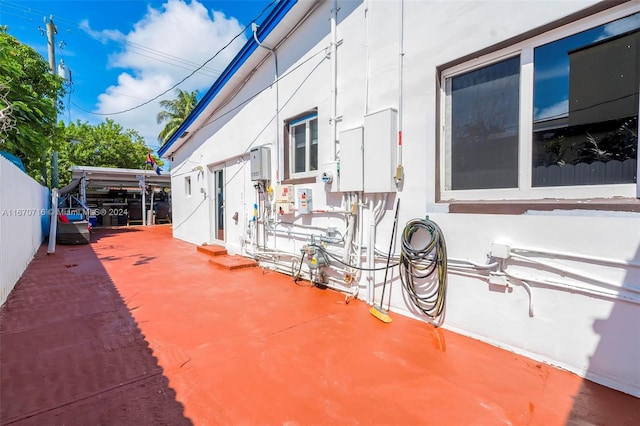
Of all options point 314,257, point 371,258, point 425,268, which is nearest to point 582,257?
point 425,268

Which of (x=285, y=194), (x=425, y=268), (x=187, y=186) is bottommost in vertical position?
(x=425, y=268)

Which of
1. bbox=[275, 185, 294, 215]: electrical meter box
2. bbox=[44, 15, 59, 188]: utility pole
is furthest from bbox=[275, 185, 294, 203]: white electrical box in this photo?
bbox=[44, 15, 59, 188]: utility pole

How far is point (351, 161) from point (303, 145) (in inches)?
64.7

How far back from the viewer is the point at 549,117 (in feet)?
8.82

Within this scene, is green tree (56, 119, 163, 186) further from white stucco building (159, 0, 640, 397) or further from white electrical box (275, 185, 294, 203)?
white stucco building (159, 0, 640, 397)

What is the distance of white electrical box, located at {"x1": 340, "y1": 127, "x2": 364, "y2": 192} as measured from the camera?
13.2 ft

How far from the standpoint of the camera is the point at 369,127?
3.86 m

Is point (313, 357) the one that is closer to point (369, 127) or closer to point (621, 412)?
point (621, 412)

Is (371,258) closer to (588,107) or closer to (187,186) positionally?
(588,107)

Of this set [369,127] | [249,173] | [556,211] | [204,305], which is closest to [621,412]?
[556,211]

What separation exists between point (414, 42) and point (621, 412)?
12.4 ft

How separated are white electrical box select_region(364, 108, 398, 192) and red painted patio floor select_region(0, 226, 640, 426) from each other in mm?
1660

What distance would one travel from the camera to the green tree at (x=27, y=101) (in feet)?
23.0

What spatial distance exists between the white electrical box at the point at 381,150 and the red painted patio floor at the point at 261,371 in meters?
1.66
